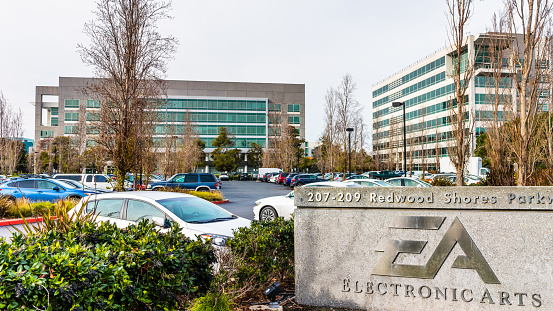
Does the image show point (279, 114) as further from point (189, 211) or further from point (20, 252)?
point (20, 252)

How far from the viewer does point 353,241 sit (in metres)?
5.04

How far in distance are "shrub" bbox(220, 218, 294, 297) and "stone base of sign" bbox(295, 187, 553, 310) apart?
0.40 meters

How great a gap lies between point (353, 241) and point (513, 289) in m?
1.85

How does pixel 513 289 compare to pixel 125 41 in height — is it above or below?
below

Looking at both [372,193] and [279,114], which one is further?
[279,114]

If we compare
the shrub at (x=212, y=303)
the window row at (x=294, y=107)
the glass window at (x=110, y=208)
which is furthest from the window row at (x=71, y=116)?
the shrub at (x=212, y=303)

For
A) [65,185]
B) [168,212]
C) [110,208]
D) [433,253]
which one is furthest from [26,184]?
[433,253]

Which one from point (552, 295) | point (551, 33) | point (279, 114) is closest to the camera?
point (552, 295)

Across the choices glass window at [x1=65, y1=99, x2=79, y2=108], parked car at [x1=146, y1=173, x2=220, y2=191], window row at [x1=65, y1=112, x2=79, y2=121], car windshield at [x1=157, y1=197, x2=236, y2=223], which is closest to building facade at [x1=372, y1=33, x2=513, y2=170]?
parked car at [x1=146, y1=173, x2=220, y2=191]

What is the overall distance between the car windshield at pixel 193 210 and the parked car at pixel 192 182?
1728cm

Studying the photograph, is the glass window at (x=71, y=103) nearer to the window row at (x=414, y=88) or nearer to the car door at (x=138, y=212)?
the window row at (x=414, y=88)

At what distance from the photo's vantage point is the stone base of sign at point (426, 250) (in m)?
4.56

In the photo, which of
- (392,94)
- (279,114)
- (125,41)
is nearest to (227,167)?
(279,114)

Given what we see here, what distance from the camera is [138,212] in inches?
309
